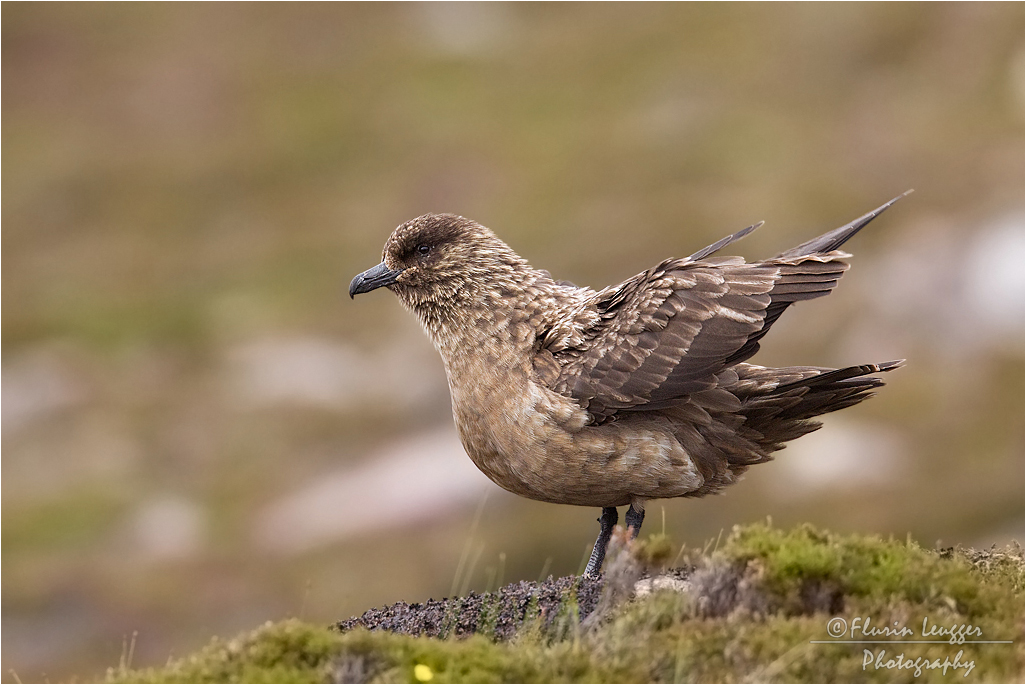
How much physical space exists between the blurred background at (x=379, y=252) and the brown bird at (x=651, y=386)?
25.1 ft

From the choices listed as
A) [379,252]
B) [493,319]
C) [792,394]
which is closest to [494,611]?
[493,319]

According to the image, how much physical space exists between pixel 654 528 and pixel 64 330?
18104mm

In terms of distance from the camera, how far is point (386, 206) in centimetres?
3431

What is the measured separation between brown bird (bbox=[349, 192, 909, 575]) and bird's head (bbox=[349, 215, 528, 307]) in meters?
0.46

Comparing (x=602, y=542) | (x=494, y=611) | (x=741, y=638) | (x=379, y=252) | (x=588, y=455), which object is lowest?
(x=741, y=638)

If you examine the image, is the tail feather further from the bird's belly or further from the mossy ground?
the mossy ground

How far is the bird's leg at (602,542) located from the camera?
7559 millimetres

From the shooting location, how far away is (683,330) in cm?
701

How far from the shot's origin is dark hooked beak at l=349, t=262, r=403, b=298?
8.05 meters

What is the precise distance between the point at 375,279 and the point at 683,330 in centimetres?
240

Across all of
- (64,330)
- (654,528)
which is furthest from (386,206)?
(654,528)

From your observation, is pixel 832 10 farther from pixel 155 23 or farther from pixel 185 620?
pixel 185 620

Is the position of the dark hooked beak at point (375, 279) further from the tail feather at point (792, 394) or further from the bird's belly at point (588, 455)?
the tail feather at point (792, 394)

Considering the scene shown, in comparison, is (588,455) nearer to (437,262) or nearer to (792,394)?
(792,394)
